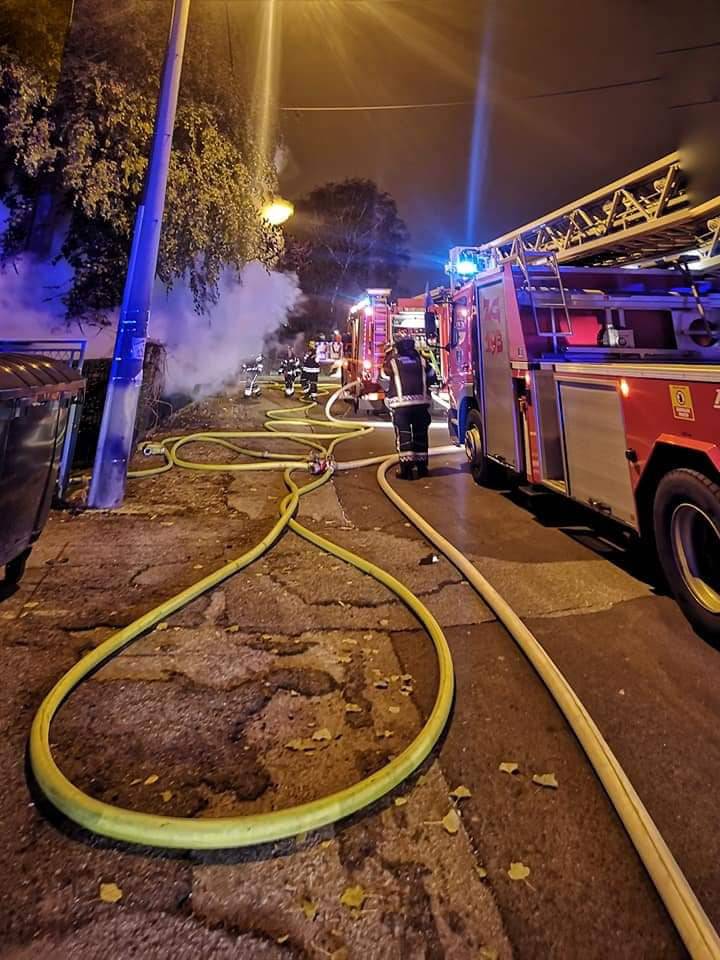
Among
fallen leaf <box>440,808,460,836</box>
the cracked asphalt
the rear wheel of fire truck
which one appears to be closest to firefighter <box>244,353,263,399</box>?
the rear wheel of fire truck

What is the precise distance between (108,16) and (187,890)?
38.2 ft

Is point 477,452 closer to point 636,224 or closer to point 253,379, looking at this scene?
point 636,224

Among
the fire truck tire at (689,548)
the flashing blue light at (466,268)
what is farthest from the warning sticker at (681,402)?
the flashing blue light at (466,268)

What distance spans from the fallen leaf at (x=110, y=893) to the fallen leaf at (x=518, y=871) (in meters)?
1.23

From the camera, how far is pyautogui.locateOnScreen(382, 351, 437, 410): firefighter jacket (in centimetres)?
688

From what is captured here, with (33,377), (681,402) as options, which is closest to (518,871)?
(681,402)

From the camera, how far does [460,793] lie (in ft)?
6.78

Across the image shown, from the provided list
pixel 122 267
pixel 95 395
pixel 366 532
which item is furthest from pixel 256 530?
pixel 122 267

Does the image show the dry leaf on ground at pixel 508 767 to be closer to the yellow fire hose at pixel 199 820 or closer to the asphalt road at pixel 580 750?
the asphalt road at pixel 580 750

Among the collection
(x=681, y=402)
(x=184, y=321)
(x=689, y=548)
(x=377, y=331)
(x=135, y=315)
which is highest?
(x=184, y=321)

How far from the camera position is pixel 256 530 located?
17.0 ft

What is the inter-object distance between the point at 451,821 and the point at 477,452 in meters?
5.39

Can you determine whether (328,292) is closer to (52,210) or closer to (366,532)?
(52,210)

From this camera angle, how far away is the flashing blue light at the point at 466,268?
30.5ft
